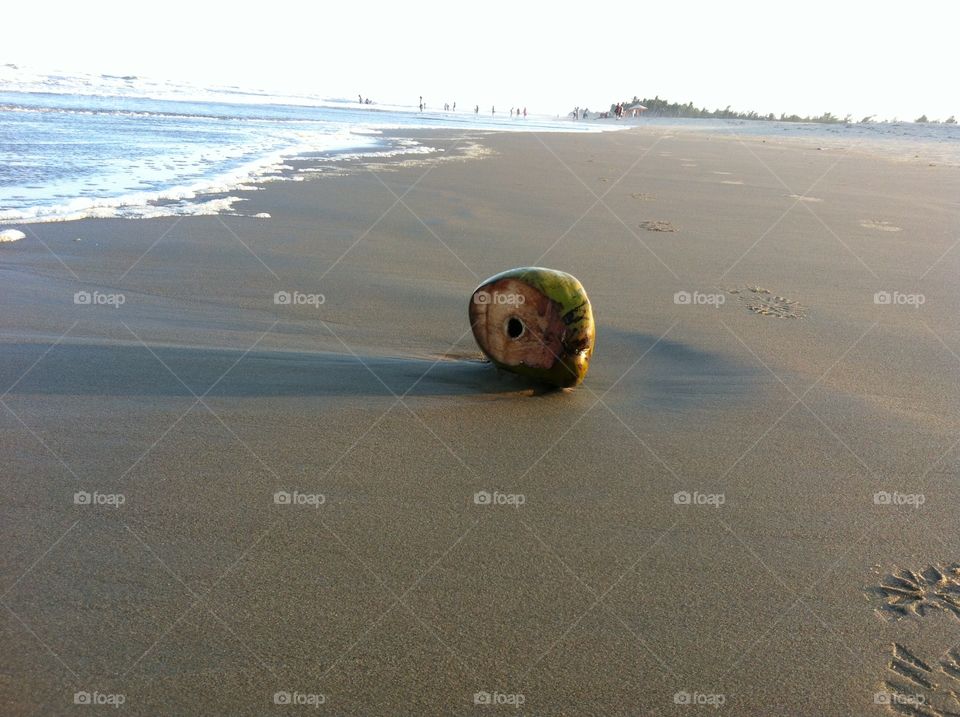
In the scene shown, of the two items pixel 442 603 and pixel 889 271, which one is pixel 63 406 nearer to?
pixel 442 603

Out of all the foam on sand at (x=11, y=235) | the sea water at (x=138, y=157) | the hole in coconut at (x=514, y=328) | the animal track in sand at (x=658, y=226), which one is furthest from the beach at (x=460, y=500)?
the sea water at (x=138, y=157)

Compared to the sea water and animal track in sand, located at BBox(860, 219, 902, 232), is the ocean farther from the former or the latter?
animal track in sand, located at BBox(860, 219, 902, 232)

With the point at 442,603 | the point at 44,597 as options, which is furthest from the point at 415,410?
the point at 44,597

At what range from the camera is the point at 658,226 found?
7.90 metres

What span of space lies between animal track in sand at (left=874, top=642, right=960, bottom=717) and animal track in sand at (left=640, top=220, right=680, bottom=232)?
6242 mm

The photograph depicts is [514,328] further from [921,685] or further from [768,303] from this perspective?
[768,303]

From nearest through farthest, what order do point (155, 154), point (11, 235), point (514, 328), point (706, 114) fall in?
point (514, 328) → point (11, 235) → point (155, 154) → point (706, 114)

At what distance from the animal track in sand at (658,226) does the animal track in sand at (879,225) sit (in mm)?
2111

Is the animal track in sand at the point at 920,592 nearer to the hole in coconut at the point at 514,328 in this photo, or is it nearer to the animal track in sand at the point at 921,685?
the animal track in sand at the point at 921,685

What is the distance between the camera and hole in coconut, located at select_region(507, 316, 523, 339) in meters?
3.44

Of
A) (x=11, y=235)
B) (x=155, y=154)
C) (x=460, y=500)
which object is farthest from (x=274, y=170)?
(x=460, y=500)

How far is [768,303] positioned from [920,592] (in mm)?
3380

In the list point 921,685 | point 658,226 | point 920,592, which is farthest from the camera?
point 658,226

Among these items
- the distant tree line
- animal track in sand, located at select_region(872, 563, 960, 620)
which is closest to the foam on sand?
animal track in sand, located at select_region(872, 563, 960, 620)
